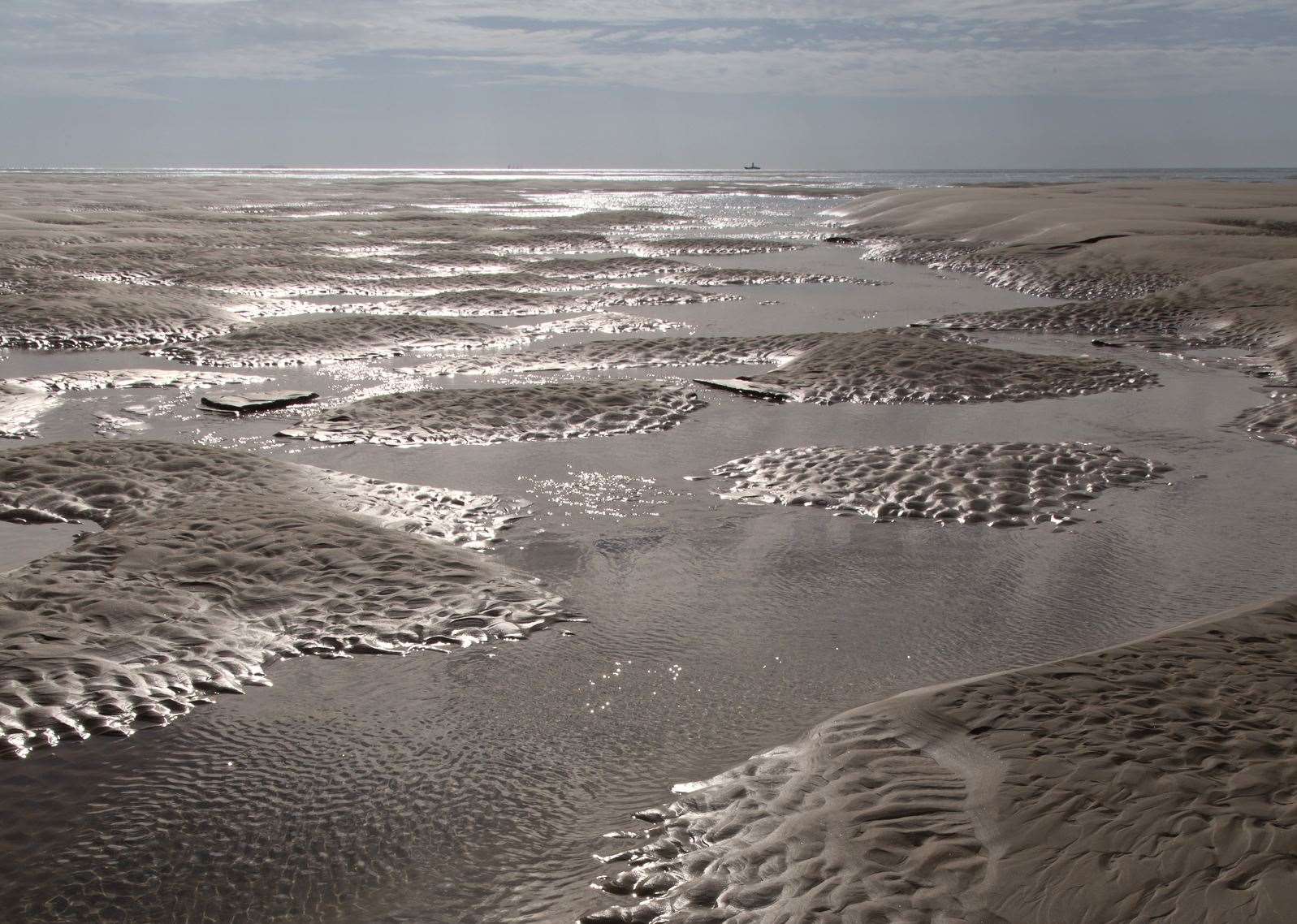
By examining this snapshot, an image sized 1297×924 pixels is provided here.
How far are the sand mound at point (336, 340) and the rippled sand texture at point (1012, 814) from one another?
888cm

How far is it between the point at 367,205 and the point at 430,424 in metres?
39.1

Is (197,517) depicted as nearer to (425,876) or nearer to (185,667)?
(185,667)

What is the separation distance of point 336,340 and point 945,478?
24.6 ft

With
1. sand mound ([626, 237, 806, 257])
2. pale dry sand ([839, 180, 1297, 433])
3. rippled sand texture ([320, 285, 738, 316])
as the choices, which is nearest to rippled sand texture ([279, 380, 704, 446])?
rippled sand texture ([320, 285, 738, 316])

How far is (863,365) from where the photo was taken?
10070mm

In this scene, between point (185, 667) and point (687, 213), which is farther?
point (687, 213)

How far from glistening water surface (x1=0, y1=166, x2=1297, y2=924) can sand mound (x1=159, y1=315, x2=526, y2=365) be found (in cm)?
330

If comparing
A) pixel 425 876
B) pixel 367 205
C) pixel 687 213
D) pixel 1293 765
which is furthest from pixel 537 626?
pixel 367 205

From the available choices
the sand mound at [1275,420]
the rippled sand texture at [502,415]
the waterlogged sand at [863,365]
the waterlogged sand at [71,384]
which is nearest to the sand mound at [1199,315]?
the waterlogged sand at [863,365]

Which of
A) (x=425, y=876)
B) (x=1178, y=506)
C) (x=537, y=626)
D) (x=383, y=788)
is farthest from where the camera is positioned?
(x=1178, y=506)

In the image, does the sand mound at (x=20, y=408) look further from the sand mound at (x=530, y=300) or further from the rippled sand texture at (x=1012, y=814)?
the rippled sand texture at (x=1012, y=814)

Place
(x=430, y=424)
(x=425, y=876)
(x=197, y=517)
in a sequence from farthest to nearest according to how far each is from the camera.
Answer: (x=430, y=424) → (x=197, y=517) → (x=425, y=876)

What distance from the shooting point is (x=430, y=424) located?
8.21m

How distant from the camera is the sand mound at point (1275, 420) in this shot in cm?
793
